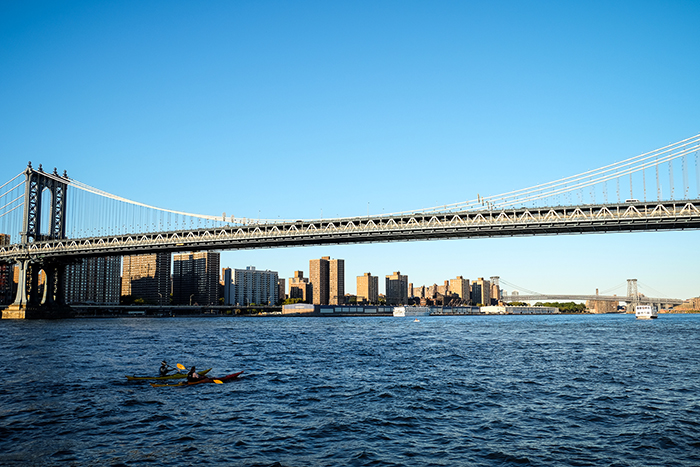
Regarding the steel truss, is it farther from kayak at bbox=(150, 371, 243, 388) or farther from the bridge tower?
kayak at bbox=(150, 371, 243, 388)

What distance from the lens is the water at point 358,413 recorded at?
14758 mm

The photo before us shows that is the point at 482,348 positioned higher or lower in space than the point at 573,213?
lower

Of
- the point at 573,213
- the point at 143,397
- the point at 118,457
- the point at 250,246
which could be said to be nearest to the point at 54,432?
the point at 118,457

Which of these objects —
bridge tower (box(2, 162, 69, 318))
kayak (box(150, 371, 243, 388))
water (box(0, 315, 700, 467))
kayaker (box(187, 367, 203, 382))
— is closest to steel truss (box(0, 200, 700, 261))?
bridge tower (box(2, 162, 69, 318))

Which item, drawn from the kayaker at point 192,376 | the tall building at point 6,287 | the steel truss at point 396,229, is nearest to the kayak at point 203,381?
the kayaker at point 192,376

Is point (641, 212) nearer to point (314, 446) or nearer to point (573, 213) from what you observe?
point (573, 213)

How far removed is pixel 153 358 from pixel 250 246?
184 feet

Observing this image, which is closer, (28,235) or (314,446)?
(314,446)

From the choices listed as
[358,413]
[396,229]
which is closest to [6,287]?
[396,229]

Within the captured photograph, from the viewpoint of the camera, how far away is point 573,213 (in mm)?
70375

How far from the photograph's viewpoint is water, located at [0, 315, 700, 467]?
48.4 feet

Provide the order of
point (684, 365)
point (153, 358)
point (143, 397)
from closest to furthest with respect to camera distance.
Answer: point (143, 397), point (684, 365), point (153, 358)

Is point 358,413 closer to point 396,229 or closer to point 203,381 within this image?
point 203,381

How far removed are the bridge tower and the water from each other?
66.1 meters
